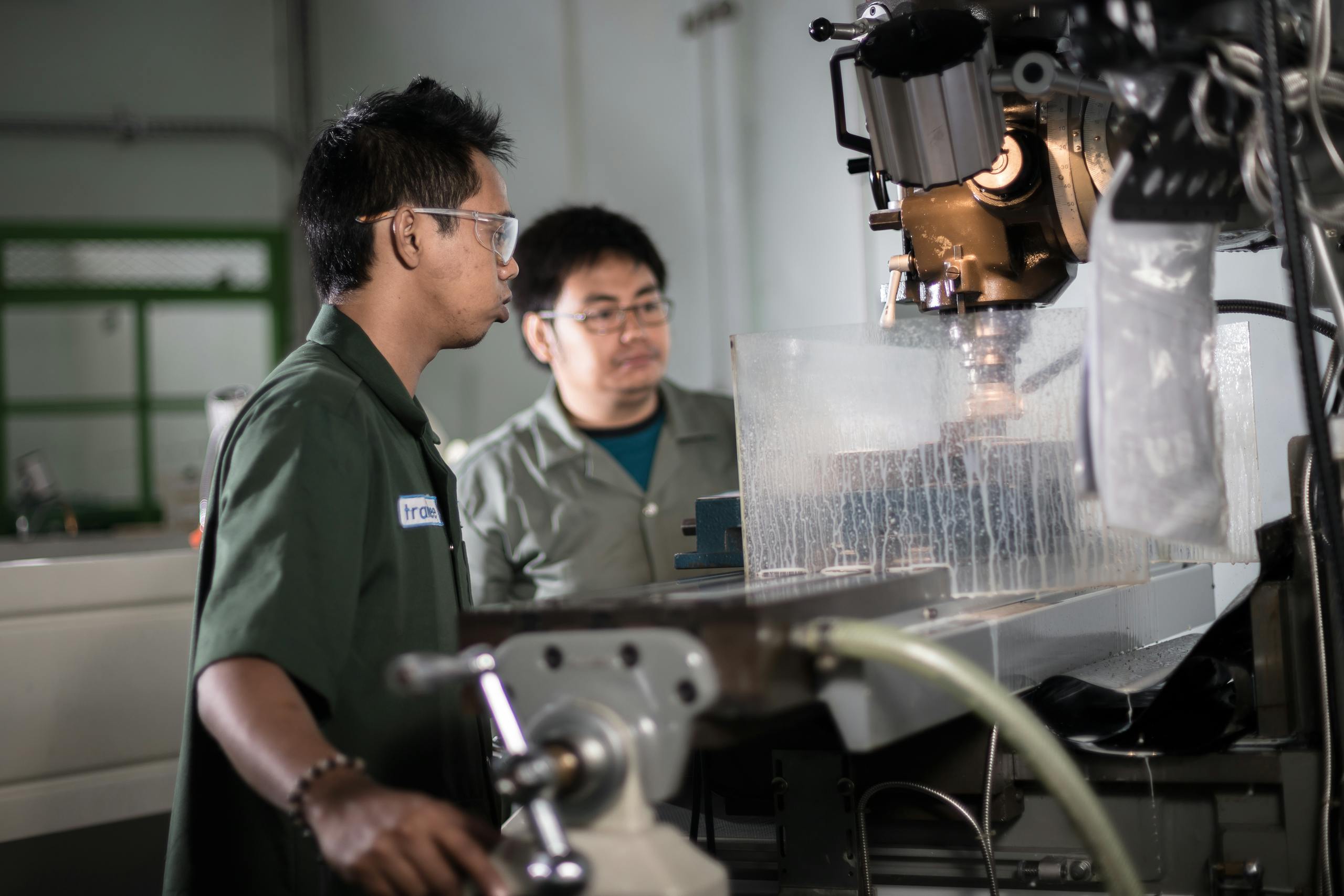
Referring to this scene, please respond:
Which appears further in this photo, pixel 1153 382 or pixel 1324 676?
pixel 1324 676

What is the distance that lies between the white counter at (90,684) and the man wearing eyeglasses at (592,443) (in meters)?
0.53

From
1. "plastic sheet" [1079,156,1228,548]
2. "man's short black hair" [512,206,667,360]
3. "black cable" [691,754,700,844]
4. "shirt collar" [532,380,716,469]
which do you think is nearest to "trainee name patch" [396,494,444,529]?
"black cable" [691,754,700,844]

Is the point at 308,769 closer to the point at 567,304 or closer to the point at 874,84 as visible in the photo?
the point at 874,84

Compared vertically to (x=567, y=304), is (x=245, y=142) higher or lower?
higher

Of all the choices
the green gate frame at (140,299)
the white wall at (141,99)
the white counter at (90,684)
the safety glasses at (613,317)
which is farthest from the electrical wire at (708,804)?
the white wall at (141,99)

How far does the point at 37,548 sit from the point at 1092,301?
191cm

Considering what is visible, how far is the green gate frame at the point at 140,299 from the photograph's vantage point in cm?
476

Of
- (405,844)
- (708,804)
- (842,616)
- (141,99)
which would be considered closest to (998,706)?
(842,616)

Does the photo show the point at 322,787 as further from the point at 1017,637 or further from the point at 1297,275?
the point at 1297,275

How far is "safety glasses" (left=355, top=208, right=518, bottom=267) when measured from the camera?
1257 millimetres

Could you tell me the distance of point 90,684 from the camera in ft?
5.89

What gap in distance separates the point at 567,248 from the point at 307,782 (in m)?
1.61

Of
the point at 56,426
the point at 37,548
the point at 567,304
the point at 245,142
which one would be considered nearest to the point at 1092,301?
the point at 567,304

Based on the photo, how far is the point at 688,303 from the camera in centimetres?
404
